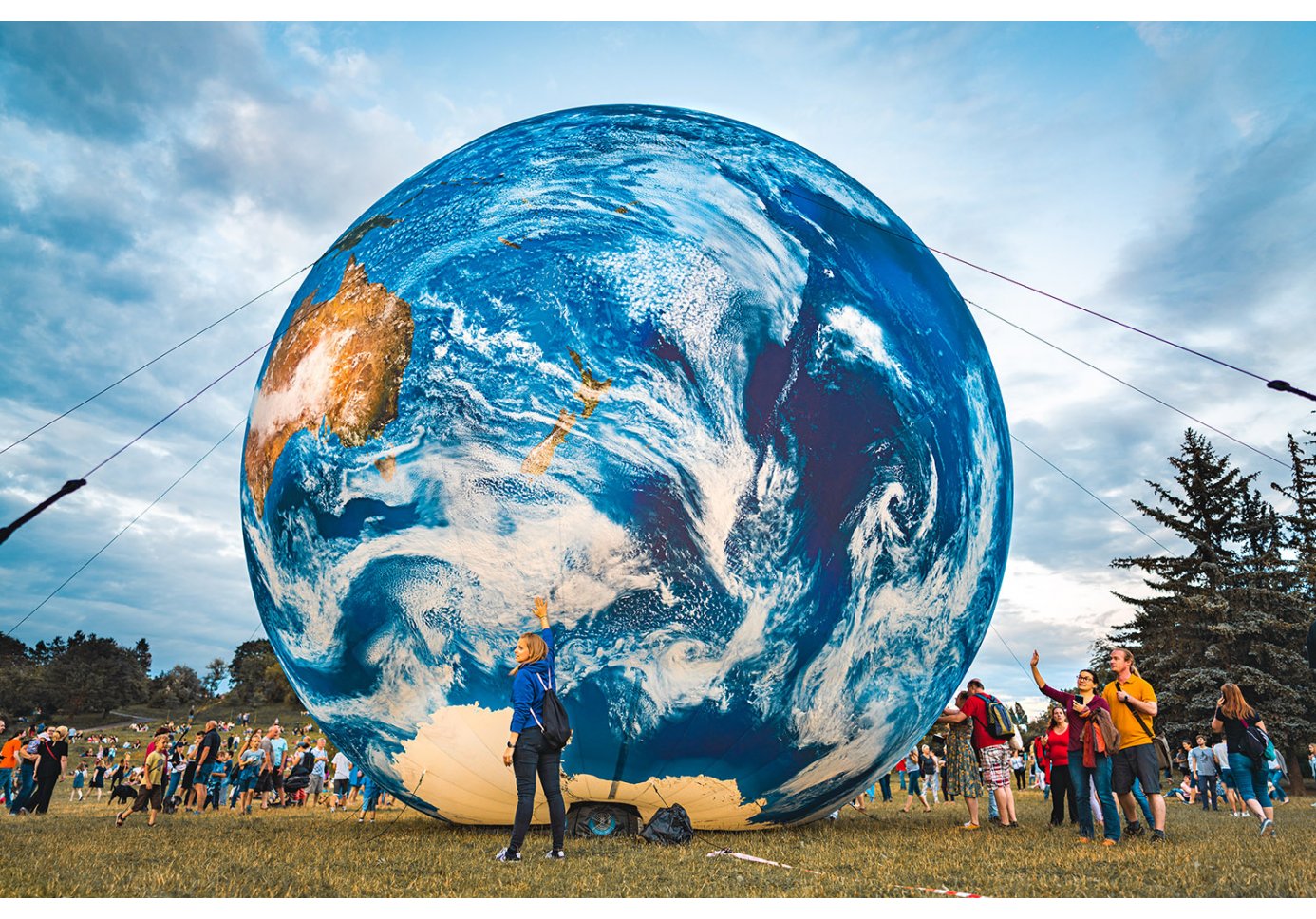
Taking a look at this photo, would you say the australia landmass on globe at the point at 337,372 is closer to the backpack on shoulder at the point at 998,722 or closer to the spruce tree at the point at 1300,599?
the backpack on shoulder at the point at 998,722

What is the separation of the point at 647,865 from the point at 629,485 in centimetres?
239

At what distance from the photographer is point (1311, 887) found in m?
4.81

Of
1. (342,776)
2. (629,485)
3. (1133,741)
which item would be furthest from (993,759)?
(342,776)

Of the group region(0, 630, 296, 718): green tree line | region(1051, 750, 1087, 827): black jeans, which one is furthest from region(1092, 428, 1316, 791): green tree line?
region(0, 630, 296, 718): green tree line

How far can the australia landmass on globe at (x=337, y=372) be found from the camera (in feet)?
20.2

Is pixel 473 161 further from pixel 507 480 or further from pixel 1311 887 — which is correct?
pixel 1311 887

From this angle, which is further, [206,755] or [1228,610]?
[1228,610]

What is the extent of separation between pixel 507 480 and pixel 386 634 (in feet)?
4.96

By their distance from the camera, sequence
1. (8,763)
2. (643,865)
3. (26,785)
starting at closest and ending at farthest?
(643,865), (26,785), (8,763)

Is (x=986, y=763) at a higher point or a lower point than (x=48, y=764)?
higher

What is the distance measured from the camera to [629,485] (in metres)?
5.67

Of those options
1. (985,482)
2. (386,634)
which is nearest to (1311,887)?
(985,482)

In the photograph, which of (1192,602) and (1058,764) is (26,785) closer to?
(1058,764)

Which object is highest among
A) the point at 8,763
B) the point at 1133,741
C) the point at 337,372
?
the point at 337,372
